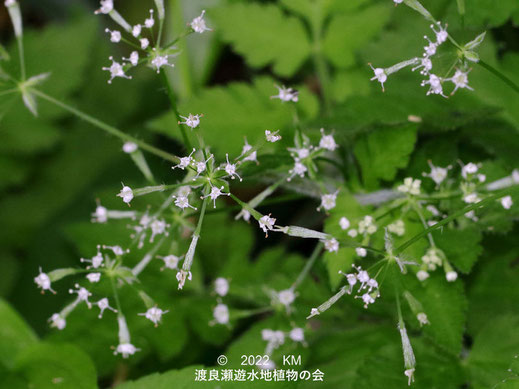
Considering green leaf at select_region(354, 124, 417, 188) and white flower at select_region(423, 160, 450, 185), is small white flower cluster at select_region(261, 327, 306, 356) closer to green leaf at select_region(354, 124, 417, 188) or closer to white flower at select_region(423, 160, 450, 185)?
green leaf at select_region(354, 124, 417, 188)

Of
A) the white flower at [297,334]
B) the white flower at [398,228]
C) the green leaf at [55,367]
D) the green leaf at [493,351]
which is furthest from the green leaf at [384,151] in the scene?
the green leaf at [55,367]

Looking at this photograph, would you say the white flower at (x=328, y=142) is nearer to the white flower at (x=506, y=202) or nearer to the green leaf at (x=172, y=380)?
the white flower at (x=506, y=202)

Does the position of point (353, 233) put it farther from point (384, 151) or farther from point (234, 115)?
point (234, 115)

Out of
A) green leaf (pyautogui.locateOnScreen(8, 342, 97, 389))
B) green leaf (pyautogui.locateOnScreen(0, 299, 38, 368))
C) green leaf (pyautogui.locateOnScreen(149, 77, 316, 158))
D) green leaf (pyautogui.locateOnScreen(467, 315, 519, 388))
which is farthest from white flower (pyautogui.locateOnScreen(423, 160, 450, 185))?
green leaf (pyautogui.locateOnScreen(0, 299, 38, 368))

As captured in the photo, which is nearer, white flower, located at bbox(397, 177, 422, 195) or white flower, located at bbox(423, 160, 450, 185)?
white flower, located at bbox(397, 177, 422, 195)

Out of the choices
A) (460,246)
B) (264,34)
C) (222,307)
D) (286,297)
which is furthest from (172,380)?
(264,34)
